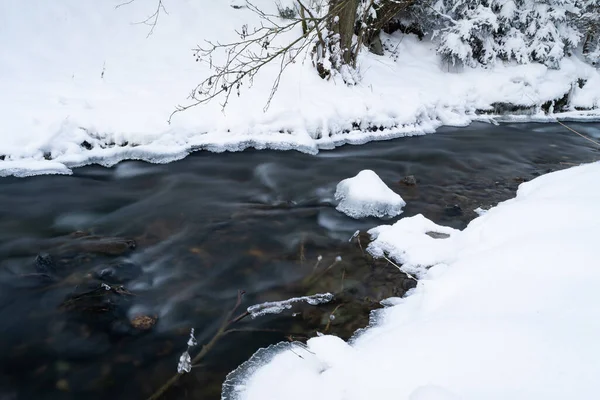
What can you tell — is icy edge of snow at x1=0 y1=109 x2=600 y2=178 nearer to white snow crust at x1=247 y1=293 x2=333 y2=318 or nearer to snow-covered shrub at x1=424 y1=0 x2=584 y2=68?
white snow crust at x1=247 y1=293 x2=333 y2=318

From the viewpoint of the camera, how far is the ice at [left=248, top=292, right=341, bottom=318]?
2.77 m

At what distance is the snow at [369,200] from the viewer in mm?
4184

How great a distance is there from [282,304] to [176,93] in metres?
4.61

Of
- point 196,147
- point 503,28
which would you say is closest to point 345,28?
point 196,147

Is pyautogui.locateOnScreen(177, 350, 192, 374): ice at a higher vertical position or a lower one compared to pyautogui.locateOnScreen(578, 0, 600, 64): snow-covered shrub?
lower

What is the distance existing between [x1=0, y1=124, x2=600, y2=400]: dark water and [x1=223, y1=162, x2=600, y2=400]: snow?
47cm

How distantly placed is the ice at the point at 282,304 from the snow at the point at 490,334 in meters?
0.44

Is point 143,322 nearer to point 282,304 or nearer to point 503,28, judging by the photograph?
point 282,304

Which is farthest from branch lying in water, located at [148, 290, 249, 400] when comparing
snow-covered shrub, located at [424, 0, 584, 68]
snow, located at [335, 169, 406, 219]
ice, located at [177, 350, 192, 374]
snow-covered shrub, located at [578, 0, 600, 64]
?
snow-covered shrub, located at [578, 0, 600, 64]

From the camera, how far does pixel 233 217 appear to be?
4105 millimetres

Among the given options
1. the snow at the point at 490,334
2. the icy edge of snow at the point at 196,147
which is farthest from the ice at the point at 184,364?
the icy edge of snow at the point at 196,147

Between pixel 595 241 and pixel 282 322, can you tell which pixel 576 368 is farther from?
pixel 282 322

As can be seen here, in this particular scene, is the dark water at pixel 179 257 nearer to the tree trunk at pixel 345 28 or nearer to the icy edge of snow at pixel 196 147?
the icy edge of snow at pixel 196 147

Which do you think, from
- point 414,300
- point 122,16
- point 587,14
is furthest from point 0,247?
point 587,14
